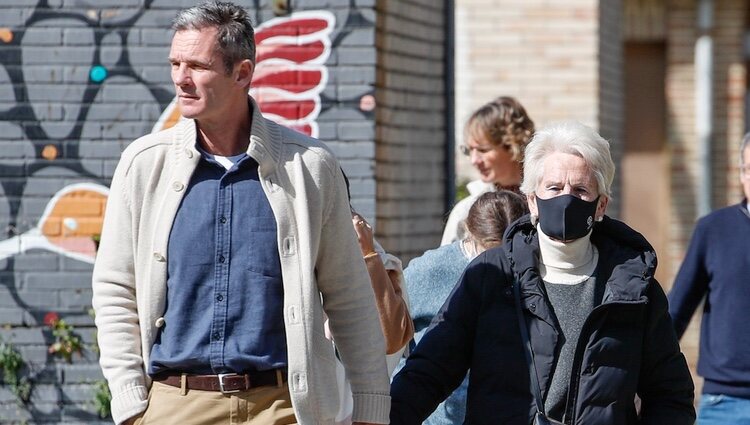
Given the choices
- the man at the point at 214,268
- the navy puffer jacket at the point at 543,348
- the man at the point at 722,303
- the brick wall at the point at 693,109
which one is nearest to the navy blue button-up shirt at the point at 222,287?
the man at the point at 214,268

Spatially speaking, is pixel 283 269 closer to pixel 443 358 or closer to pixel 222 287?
pixel 222 287

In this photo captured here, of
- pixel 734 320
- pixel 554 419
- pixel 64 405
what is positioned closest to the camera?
pixel 554 419

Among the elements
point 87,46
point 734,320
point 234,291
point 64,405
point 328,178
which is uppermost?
point 87,46

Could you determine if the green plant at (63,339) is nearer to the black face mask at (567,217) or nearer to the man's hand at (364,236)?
the man's hand at (364,236)

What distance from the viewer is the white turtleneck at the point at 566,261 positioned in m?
3.68

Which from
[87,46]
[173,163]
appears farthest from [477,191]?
[173,163]

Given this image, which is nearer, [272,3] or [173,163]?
[173,163]

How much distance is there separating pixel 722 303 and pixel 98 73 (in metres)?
2.99

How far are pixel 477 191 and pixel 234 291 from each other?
2482 millimetres

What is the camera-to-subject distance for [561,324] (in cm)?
362

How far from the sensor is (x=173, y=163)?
3691 millimetres

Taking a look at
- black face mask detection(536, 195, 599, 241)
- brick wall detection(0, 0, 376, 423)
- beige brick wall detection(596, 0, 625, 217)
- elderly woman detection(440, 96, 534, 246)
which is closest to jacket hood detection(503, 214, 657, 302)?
black face mask detection(536, 195, 599, 241)

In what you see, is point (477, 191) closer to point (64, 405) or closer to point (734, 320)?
point (734, 320)

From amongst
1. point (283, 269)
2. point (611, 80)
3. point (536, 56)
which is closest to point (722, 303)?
point (283, 269)
